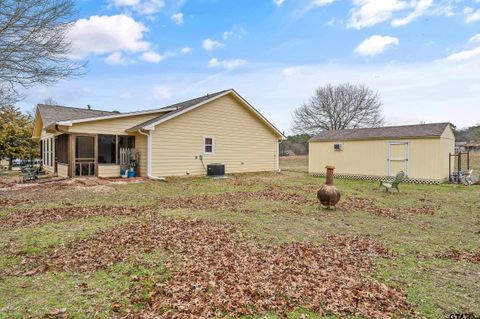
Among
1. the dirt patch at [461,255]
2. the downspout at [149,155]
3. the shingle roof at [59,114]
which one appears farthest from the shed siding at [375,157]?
the shingle roof at [59,114]

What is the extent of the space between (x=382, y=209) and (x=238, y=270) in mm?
6215

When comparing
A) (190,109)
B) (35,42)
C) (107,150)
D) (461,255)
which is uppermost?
(35,42)

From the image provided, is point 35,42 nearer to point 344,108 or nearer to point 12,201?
point 12,201

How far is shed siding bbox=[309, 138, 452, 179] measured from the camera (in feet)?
47.8

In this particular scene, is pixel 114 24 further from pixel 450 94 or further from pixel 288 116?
pixel 288 116

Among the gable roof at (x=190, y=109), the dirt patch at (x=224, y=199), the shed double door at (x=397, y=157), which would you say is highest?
the gable roof at (x=190, y=109)

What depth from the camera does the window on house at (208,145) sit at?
54.5 feet

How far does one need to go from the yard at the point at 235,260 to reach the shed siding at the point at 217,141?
666cm

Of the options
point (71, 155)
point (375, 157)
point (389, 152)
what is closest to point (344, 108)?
point (375, 157)

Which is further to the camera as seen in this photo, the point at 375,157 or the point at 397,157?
the point at 375,157

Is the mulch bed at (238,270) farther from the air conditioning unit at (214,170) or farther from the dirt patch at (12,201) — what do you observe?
the air conditioning unit at (214,170)

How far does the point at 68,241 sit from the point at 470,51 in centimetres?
1761

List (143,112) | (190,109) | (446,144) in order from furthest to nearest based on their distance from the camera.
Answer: (143,112), (190,109), (446,144)

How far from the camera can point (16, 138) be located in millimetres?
23156
